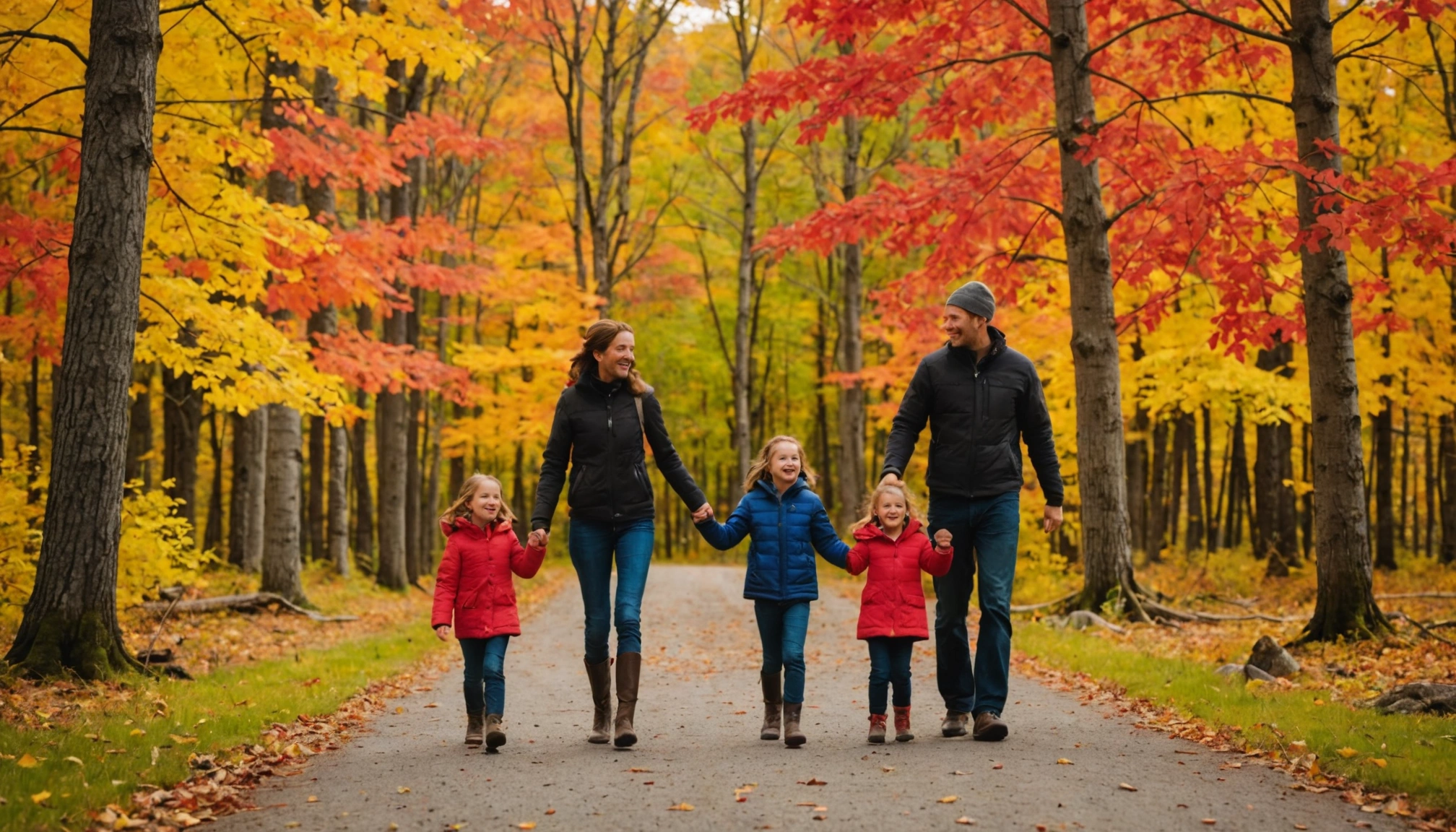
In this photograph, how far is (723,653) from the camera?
11.2m

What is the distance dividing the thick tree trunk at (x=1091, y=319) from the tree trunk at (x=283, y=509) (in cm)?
965

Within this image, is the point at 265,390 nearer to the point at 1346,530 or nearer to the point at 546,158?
the point at 1346,530

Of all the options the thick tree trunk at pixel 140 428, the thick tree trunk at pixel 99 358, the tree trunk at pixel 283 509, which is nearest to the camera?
the thick tree trunk at pixel 99 358

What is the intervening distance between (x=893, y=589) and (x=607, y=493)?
165 centimetres

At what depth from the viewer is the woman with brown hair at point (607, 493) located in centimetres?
606

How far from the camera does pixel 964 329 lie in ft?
20.1

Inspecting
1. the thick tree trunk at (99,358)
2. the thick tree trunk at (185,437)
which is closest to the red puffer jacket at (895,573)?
the thick tree trunk at (99,358)

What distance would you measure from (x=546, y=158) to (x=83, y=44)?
17160 millimetres

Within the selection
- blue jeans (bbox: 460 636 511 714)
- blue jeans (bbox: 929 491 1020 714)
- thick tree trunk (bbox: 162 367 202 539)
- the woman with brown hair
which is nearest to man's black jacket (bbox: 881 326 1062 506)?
blue jeans (bbox: 929 491 1020 714)

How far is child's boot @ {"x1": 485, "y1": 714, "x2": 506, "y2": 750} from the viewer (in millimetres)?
5844

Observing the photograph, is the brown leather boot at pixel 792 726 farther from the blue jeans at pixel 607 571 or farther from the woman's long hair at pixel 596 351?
A: the woman's long hair at pixel 596 351

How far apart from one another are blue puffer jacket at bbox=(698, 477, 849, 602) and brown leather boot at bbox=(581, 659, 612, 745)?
3.04ft

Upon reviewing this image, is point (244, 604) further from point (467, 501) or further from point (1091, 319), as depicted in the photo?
point (1091, 319)

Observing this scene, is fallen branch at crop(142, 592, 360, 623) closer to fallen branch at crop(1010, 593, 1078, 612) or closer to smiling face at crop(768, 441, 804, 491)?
fallen branch at crop(1010, 593, 1078, 612)
